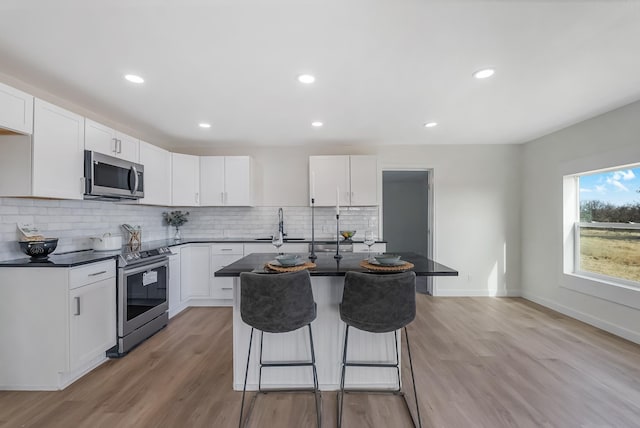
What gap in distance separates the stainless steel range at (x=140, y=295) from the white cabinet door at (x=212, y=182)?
1182 mm

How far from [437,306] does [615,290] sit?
1926 mm

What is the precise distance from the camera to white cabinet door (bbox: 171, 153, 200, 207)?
4.27m

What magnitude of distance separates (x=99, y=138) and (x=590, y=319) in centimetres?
588

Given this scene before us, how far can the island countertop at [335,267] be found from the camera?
6.37ft

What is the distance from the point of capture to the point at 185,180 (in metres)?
4.39

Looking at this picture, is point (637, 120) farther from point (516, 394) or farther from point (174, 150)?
point (174, 150)

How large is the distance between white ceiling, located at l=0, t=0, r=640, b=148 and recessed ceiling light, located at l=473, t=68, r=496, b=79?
0.21 feet

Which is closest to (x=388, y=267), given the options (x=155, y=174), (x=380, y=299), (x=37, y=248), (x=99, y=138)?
(x=380, y=299)

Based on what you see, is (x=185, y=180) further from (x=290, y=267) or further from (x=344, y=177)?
(x=290, y=267)

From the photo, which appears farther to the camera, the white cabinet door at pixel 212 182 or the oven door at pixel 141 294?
the white cabinet door at pixel 212 182

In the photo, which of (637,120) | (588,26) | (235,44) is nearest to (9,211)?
(235,44)

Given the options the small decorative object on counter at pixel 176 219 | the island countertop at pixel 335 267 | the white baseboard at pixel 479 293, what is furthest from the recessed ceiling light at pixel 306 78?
the white baseboard at pixel 479 293

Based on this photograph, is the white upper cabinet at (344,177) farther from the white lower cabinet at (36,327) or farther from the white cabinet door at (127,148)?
the white lower cabinet at (36,327)

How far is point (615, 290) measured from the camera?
320 cm
